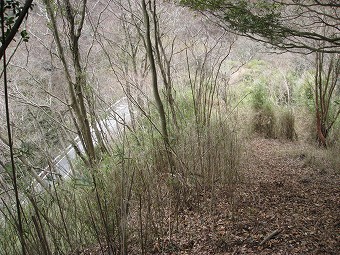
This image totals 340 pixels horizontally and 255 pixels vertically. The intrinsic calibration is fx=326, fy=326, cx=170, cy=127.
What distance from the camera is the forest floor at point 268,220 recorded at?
2.21 m

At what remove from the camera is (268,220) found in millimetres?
2541

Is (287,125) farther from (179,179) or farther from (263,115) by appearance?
(179,179)

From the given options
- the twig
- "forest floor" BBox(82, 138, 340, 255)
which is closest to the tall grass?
"forest floor" BBox(82, 138, 340, 255)

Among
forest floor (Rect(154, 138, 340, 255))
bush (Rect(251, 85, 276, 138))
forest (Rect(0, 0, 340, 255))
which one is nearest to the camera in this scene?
forest (Rect(0, 0, 340, 255))

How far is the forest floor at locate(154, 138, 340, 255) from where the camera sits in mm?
2205

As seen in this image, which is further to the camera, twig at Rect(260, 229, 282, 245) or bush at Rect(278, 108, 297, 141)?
bush at Rect(278, 108, 297, 141)

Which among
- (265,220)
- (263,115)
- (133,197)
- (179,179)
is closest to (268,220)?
(265,220)

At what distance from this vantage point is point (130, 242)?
2.32 metres

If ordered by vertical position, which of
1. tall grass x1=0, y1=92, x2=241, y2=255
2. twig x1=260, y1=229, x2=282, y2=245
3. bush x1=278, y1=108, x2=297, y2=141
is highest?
bush x1=278, y1=108, x2=297, y2=141

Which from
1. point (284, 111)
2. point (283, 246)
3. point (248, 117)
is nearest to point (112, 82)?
point (248, 117)

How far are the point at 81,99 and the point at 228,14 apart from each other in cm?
173

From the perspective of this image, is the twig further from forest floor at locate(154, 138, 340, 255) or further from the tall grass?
the tall grass

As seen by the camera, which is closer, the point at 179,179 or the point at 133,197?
the point at 179,179

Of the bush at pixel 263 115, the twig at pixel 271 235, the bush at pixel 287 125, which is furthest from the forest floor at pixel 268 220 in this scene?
the bush at pixel 263 115
